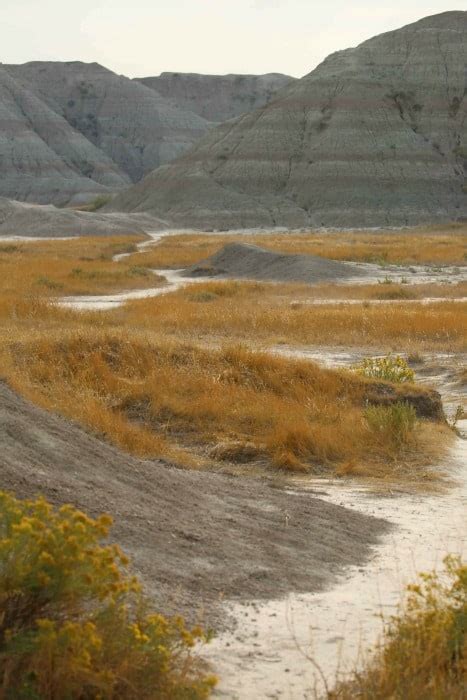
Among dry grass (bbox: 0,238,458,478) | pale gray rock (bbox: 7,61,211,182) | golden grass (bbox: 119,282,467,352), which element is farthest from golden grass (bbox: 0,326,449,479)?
pale gray rock (bbox: 7,61,211,182)

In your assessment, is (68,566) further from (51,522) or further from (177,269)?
(177,269)

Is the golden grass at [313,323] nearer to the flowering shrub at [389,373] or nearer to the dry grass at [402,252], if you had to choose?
the flowering shrub at [389,373]

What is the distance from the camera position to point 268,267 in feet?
136

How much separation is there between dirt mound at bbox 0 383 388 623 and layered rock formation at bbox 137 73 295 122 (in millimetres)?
169400

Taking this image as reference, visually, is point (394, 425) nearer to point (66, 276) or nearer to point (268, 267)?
point (66, 276)

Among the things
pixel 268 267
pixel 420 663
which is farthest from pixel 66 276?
pixel 420 663

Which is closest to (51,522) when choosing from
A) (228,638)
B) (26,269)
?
(228,638)

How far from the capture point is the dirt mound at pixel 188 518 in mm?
6137

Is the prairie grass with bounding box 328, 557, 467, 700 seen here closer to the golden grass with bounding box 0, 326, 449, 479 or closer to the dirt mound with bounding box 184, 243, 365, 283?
the golden grass with bounding box 0, 326, 449, 479

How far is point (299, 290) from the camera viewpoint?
34.4 m

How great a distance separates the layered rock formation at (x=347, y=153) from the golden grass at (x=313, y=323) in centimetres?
6331

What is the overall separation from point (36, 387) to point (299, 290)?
2348cm

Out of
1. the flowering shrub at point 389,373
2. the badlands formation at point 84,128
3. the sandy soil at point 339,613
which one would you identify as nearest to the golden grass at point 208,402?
the flowering shrub at point 389,373

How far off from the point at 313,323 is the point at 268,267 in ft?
60.3
